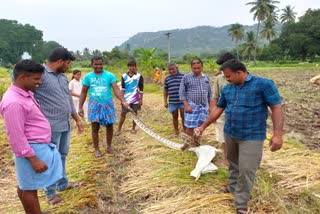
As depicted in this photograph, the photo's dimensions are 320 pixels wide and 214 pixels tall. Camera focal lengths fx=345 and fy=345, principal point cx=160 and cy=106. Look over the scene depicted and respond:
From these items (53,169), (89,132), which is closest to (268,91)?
(53,169)

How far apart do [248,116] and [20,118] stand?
194 cm

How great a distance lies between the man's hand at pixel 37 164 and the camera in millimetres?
2717

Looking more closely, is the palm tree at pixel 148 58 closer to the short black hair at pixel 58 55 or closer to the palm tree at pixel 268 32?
the short black hair at pixel 58 55

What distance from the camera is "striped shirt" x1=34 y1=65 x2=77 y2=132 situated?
3469mm

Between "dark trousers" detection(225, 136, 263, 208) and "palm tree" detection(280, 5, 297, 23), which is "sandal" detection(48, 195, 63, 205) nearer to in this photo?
"dark trousers" detection(225, 136, 263, 208)

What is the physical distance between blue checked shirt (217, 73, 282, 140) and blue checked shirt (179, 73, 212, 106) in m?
1.76

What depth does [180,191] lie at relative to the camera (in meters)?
3.84

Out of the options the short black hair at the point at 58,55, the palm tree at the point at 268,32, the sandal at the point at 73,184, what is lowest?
the sandal at the point at 73,184

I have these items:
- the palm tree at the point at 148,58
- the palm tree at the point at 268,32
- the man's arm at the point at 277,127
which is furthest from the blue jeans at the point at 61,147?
the palm tree at the point at 268,32

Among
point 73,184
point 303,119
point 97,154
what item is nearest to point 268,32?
point 303,119

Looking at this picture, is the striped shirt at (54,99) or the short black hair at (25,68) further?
the striped shirt at (54,99)

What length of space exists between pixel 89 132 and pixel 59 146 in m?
3.08

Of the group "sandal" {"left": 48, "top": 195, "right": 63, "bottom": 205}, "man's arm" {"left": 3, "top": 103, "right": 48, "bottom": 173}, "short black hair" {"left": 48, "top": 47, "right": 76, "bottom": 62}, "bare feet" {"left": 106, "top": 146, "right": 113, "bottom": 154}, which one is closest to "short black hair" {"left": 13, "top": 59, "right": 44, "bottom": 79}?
"man's arm" {"left": 3, "top": 103, "right": 48, "bottom": 173}

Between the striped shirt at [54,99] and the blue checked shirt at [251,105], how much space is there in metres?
1.73
